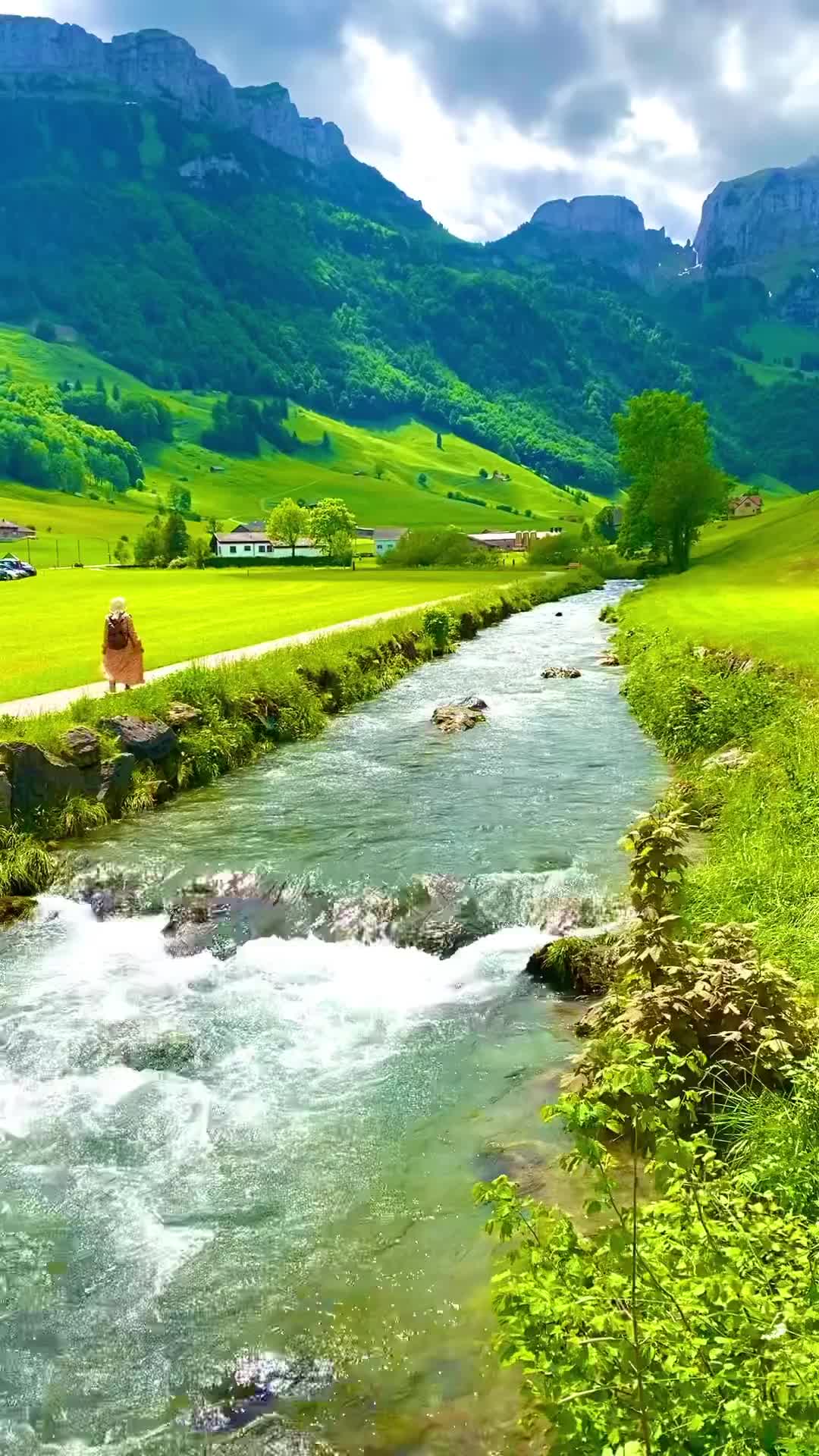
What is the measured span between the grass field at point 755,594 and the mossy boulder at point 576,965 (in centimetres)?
1974

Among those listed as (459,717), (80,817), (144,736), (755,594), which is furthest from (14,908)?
(755,594)

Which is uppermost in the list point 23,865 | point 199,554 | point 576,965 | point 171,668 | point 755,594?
point 199,554

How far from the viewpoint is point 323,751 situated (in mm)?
29406

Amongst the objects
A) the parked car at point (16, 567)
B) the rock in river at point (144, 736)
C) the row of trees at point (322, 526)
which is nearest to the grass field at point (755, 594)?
the rock in river at point (144, 736)

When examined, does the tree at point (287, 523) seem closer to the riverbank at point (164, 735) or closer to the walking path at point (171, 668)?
the walking path at point (171, 668)

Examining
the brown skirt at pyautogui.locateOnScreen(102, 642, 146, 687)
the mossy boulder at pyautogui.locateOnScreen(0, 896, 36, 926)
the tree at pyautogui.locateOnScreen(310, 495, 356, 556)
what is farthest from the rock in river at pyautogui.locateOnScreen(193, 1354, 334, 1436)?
the tree at pyautogui.locateOnScreen(310, 495, 356, 556)

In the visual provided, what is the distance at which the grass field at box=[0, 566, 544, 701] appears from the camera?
37.4 meters

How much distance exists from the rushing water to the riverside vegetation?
0.90 meters

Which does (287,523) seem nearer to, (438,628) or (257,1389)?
(438,628)

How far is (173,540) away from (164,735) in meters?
165

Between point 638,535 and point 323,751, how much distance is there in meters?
90.5

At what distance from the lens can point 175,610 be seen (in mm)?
65062

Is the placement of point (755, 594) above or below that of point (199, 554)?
below

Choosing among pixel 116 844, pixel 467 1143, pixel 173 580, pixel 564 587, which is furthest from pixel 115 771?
pixel 173 580
